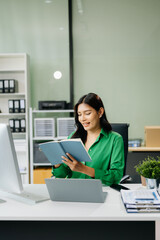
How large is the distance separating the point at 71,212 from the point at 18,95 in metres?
3.55

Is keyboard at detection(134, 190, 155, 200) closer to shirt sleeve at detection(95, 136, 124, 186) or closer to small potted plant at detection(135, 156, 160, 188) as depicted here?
small potted plant at detection(135, 156, 160, 188)

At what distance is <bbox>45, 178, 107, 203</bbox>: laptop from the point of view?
4.45ft

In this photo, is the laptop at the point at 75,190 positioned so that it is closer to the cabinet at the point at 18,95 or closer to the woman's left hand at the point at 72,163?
the woman's left hand at the point at 72,163

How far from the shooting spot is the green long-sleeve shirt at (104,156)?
6.26 ft

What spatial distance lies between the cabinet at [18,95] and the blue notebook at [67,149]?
288 cm

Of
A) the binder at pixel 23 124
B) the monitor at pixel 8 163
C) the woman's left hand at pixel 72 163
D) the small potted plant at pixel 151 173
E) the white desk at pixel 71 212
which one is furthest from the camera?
the binder at pixel 23 124

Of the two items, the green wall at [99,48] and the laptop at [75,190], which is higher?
the green wall at [99,48]

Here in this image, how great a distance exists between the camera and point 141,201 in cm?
137

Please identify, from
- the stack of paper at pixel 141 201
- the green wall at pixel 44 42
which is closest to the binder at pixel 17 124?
the green wall at pixel 44 42

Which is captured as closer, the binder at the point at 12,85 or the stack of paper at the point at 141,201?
the stack of paper at the point at 141,201

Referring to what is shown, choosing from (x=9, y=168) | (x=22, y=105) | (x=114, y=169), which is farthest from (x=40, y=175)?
(x=9, y=168)

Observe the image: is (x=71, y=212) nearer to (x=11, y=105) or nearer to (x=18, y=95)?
(x=11, y=105)

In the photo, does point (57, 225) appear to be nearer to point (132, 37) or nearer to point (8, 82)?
point (8, 82)

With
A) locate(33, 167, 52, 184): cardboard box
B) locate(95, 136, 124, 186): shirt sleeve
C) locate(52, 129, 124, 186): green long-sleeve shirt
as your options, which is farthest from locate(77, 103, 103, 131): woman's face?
locate(33, 167, 52, 184): cardboard box
